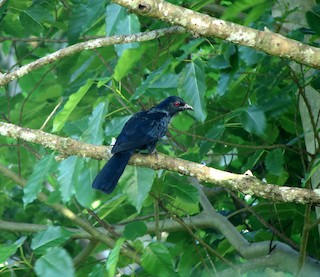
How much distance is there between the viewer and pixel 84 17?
14.1 feet

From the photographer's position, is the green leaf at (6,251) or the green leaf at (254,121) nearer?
the green leaf at (6,251)

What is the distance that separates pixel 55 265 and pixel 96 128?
105 centimetres

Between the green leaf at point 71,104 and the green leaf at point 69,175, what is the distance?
0.96 ft

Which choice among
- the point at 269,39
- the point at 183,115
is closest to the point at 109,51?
the point at 183,115

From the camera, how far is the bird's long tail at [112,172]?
456 cm

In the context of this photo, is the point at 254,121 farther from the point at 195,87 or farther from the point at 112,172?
the point at 112,172

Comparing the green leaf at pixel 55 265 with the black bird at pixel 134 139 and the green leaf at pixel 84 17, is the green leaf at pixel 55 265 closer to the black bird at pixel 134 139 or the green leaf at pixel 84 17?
the black bird at pixel 134 139

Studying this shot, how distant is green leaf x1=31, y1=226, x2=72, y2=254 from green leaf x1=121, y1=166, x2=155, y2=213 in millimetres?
521

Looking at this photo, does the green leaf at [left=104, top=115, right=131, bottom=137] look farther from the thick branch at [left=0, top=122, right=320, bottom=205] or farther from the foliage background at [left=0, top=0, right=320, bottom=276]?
the thick branch at [left=0, top=122, right=320, bottom=205]

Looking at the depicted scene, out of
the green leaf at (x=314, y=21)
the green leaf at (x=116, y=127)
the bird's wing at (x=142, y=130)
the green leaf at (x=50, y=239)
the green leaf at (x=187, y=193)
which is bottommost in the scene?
the green leaf at (x=187, y=193)

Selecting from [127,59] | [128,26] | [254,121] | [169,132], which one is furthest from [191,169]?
[169,132]

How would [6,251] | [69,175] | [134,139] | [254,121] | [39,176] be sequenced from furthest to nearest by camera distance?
[134,139] < [39,176] < [69,175] < [254,121] < [6,251]

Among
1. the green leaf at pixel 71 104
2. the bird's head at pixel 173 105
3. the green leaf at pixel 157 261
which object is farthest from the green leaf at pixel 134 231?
the bird's head at pixel 173 105

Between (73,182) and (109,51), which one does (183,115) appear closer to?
(109,51)
